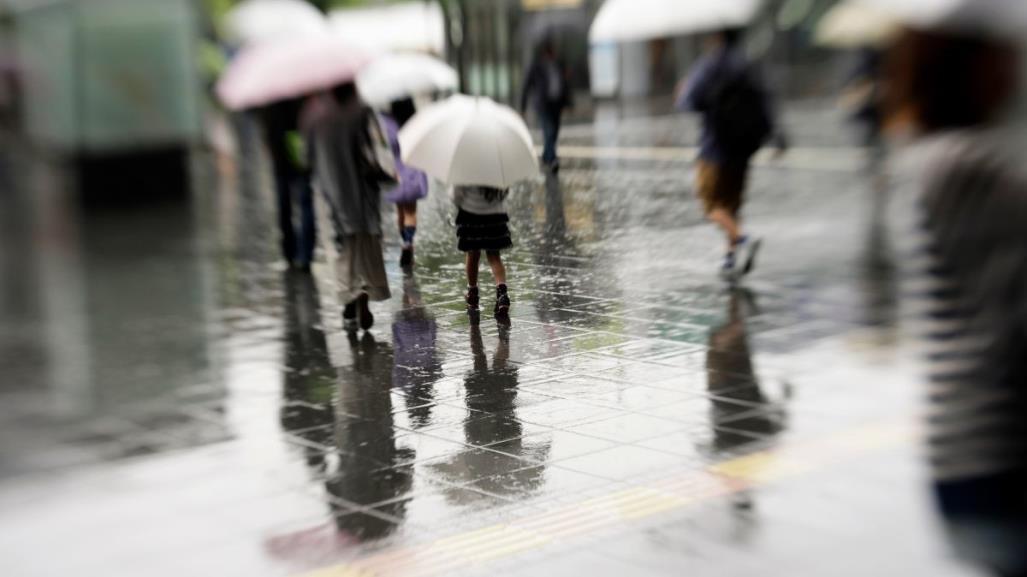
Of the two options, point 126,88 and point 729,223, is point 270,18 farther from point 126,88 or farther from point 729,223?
point 126,88

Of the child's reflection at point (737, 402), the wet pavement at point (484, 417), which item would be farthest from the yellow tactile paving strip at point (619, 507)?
the child's reflection at point (737, 402)

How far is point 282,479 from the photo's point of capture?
6461 mm

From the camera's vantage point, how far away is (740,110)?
36.3ft

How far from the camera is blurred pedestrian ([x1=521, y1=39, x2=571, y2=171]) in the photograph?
19.5 metres

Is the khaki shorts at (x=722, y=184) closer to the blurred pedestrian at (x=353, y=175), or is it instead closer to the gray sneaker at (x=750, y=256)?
the gray sneaker at (x=750, y=256)

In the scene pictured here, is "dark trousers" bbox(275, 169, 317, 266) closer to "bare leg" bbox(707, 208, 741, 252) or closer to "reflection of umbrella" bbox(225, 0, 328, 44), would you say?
"reflection of umbrella" bbox(225, 0, 328, 44)

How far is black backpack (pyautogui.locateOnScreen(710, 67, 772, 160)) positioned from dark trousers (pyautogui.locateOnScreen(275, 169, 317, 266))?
3.44 metres

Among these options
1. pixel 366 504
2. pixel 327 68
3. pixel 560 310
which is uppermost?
pixel 327 68

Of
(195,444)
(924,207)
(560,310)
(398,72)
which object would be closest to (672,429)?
(195,444)

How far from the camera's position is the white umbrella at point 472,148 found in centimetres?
945

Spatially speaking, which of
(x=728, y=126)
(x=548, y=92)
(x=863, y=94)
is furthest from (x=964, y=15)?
(x=548, y=92)

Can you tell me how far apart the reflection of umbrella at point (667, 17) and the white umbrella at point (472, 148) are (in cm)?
237

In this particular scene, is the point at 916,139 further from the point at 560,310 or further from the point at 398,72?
the point at 398,72

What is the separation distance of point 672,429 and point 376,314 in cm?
390
